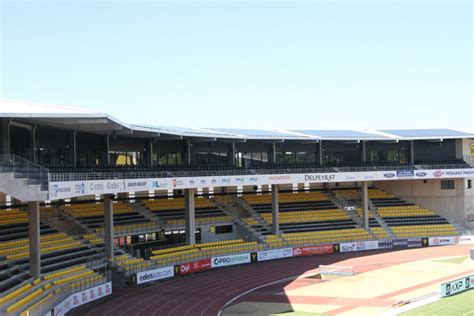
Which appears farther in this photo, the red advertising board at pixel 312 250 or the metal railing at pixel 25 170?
the red advertising board at pixel 312 250

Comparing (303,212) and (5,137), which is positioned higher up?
(5,137)

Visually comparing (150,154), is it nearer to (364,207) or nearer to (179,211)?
(179,211)

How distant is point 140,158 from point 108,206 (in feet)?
35.8

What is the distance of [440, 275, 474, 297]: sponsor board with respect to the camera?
3378 centimetres

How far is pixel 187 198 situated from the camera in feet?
164

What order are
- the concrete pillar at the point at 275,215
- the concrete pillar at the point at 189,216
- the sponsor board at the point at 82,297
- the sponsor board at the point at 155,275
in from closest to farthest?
the sponsor board at the point at 82,297
the sponsor board at the point at 155,275
the concrete pillar at the point at 189,216
the concrete pillar at the point at 275,215

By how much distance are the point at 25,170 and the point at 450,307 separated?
20861 mm

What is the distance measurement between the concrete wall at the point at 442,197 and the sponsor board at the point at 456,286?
27305mm

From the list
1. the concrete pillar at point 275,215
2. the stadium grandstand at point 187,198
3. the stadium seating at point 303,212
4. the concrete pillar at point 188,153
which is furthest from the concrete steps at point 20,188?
the stadium seating at point 303,212

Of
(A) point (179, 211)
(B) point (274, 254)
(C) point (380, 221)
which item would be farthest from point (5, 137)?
(C) point (380, 221)

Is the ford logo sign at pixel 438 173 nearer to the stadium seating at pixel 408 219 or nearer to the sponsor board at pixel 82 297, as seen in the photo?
the stadium seating at pixel 408 219

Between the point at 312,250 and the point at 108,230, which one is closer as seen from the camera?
the point at 108,230

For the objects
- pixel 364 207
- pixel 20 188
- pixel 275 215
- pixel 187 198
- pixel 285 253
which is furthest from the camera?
pixel 364 207

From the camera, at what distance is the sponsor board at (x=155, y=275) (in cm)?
4212
